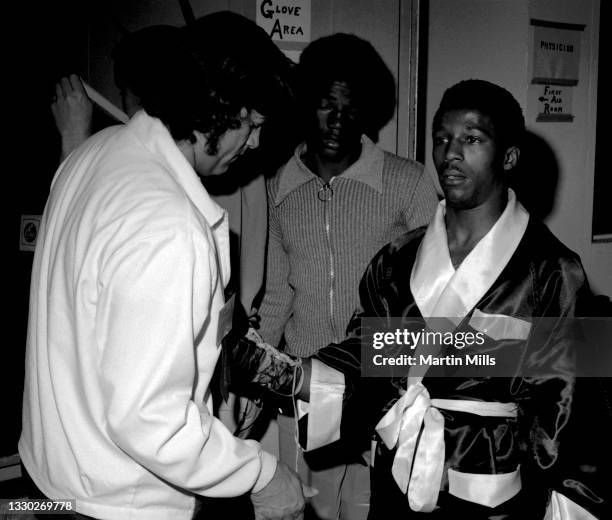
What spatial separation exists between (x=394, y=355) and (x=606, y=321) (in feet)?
2.04

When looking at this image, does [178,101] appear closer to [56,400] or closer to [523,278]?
[56,400]

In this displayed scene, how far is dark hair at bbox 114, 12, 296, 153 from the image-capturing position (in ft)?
3.61

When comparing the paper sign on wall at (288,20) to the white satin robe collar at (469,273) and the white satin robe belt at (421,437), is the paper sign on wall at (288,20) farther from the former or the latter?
the white satin robe belt at (421,437)

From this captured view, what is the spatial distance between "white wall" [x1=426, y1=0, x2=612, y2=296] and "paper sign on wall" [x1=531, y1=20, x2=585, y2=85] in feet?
0.10

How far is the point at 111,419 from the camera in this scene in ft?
2.98

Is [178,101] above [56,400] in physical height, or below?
above

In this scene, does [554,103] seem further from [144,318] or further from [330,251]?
[144,318]

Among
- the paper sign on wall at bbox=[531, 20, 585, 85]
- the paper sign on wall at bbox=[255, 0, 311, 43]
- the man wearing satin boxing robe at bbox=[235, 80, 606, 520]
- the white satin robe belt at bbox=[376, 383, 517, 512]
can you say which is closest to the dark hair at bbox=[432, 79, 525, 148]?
the man wearing satin boxing robe at bbox=[235, 80, 606, 520]

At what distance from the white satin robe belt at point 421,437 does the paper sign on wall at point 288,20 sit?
1394 mm

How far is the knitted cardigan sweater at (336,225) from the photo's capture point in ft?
6.33

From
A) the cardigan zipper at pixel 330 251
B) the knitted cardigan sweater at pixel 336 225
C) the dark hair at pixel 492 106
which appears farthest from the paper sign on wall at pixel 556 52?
the dark hair at pixel 492 106

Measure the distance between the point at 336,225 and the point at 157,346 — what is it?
1125 mm

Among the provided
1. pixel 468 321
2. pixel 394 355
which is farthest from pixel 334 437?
pixel 468 321

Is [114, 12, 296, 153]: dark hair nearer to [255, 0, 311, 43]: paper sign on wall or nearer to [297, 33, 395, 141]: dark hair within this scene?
[297, 33, 395, 141]: dark hair
